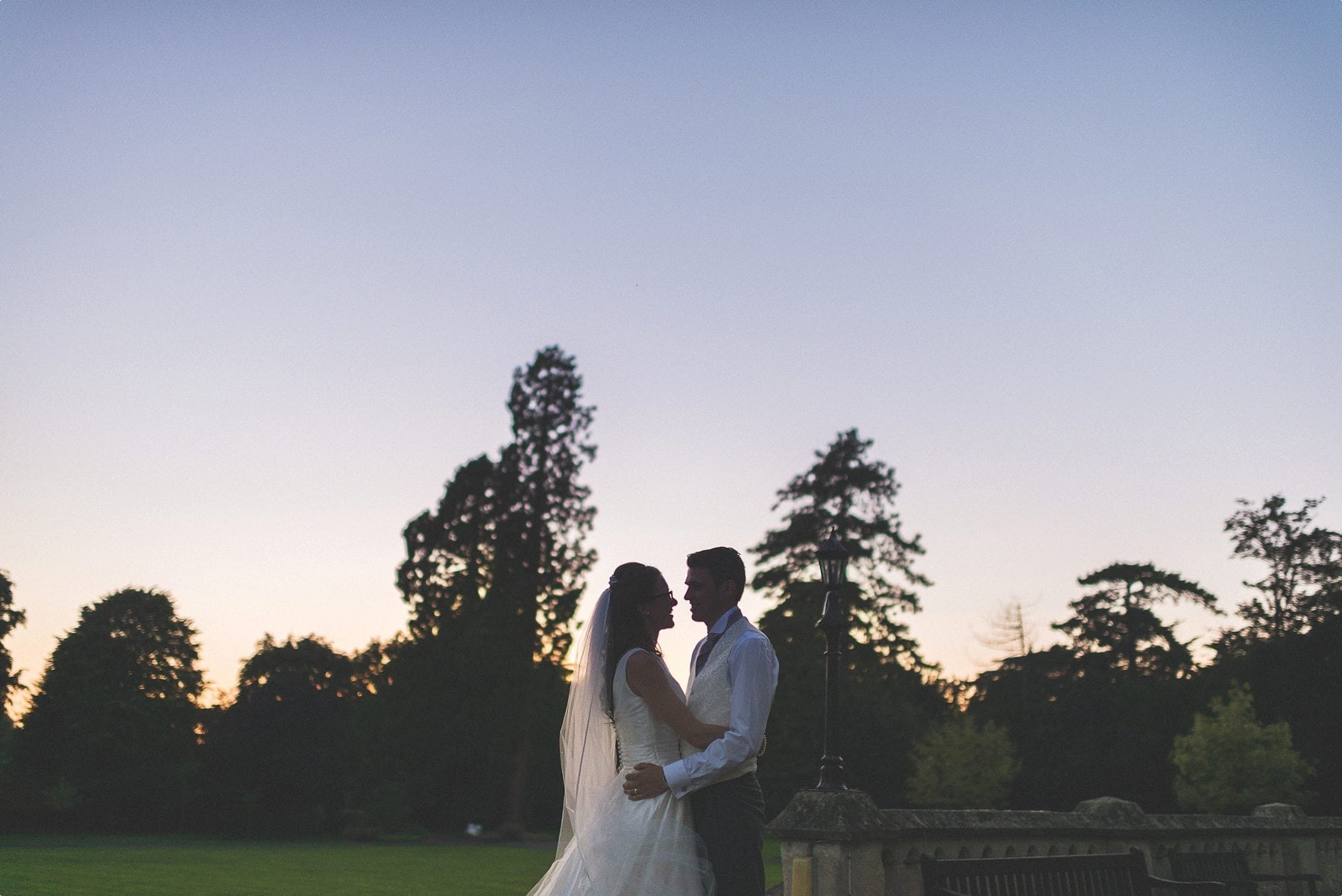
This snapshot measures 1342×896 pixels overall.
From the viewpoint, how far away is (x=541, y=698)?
4616 cm

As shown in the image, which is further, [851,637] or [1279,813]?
[851,637]

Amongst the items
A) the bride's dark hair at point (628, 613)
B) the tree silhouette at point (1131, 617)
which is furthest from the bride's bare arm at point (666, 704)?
the tree silhouette at point (1131, 617)

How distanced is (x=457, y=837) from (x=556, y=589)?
12310 mm

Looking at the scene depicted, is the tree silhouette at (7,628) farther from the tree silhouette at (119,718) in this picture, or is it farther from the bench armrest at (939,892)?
the bench armrest at (939,892)

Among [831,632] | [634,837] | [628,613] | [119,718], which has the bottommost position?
[634,837]

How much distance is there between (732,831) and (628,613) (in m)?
0.93

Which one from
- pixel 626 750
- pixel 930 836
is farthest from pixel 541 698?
pixel 626 750

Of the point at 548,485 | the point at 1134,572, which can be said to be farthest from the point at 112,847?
the point at 1134,572

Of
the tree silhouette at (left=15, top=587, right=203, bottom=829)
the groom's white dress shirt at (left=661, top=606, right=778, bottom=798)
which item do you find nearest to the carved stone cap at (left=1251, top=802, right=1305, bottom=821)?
the groom's white dress shirt at (left=661, top=606, right=778, bottom=798)

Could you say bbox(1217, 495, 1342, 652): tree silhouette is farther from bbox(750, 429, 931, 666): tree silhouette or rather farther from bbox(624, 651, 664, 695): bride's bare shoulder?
bbox(624, 651, 664, 695): bride's bare shoulder

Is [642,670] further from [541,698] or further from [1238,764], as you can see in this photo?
[541,698]

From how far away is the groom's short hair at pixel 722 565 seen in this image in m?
4.48

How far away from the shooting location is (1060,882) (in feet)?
18.3

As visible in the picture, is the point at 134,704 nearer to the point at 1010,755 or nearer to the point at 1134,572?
the point at 1010,755
